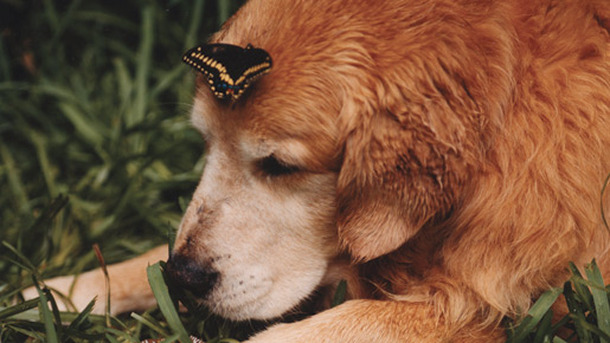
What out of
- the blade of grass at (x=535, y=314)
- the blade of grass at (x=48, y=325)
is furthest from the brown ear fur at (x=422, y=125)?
the blade of grass at (x=48, y=325)

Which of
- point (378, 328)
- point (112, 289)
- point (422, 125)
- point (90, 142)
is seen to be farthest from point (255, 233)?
point (90, 142)

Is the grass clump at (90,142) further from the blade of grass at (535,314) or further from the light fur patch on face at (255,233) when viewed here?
the blade of grass at (535,314)

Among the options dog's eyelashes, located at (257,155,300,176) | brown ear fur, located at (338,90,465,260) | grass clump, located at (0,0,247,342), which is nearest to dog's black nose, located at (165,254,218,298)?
grass clump, located at (0,0,247,342)

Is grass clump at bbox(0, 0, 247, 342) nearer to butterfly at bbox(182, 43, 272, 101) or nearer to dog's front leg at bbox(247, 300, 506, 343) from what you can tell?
dog's front leg at bbox(247, 300, 506, 343)

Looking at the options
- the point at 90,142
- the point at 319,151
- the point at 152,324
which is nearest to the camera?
the point at 319,151

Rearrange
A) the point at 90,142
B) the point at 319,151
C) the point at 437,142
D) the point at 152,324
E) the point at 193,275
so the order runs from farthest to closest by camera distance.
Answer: the point at 90,142 → the point at 152,324 → the point at 193,275 → the point at 319,151 → the point at 437,142

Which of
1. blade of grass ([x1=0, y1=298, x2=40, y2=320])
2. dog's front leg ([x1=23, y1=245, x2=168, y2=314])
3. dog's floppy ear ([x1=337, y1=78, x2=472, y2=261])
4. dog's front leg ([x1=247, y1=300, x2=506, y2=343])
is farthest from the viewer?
dog's front leg ([x1=23, y1=245, x2=168, y2=314])

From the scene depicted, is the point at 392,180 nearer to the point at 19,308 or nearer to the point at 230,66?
the point at 230,66
